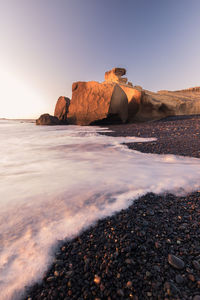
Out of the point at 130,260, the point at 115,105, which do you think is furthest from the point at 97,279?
the point at 115,105

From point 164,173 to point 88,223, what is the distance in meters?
1.23

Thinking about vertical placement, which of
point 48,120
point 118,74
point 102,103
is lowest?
point 48,120

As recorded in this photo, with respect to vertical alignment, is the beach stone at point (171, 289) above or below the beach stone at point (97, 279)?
above

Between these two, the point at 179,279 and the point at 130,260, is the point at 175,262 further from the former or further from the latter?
the point at 130,260

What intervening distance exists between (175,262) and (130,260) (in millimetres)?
215

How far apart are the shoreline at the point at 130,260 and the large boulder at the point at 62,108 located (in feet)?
43.0

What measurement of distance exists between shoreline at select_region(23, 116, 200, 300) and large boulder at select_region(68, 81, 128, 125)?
8414 mm

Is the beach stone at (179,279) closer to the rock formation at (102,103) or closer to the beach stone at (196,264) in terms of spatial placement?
the beach stone at (196,264)

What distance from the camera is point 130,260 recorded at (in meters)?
0.70

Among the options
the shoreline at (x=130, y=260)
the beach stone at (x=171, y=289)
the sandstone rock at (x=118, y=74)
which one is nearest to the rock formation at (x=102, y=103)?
the shoreline at (x=130, y=260)

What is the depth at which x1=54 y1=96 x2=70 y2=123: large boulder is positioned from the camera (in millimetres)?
13234

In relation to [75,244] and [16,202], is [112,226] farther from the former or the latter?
[16,202]

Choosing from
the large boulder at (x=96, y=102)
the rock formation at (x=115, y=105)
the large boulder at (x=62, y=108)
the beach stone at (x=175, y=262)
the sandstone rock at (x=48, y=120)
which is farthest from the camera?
the large boulder at (x=62, y=108)

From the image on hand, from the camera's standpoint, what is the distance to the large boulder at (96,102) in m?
8.97
